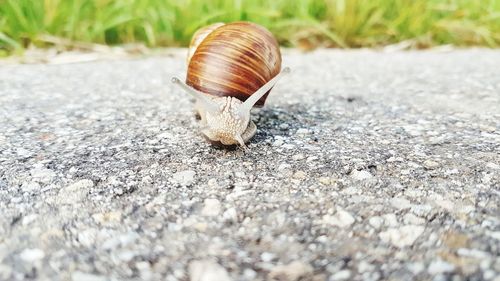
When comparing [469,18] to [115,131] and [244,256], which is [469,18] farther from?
[244,256]

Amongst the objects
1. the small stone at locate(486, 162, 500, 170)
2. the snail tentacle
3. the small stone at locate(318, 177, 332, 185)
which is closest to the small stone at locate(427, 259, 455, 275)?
the small stone at locate(318, 177, 332, 185)

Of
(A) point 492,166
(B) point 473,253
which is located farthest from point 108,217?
(A) point 492,166

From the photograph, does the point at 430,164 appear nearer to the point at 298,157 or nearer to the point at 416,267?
the point at 298,157

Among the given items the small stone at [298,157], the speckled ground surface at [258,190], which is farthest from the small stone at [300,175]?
the small stone at [298,157]

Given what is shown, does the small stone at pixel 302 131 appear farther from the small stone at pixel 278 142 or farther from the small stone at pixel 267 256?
the small stone at pixel 267 256

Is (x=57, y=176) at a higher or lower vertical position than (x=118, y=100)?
higher

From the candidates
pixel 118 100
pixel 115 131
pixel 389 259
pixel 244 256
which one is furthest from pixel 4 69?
pixel 389 259

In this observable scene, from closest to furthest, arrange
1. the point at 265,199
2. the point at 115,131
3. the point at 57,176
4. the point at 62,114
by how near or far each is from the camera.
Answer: the point at 265,199 → the point at 57,176 → the point at 115,131 → the point at 62,114
